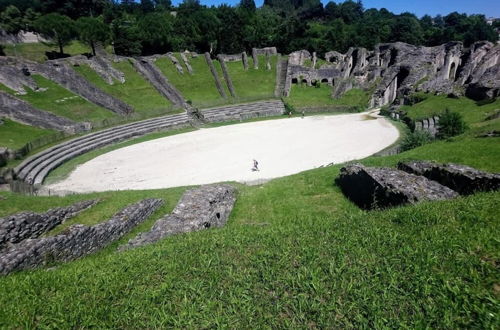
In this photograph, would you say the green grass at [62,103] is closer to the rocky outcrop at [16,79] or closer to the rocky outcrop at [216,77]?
the rocky outcrop at [16,79]

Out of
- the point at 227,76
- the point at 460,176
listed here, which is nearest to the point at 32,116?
the point at 227,76

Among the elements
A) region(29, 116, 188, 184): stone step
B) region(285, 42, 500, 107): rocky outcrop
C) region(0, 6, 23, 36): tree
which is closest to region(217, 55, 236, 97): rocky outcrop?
region(285, 42, 500, 107): rocky outcrop

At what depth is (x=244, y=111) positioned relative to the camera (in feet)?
149

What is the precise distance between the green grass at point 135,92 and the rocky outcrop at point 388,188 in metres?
32.9

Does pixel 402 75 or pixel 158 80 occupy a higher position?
pixel 158 80

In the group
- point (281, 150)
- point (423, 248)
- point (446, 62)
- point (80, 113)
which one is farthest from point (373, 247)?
point (446, 62)

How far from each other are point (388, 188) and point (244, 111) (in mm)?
34908

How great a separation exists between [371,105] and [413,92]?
19.8 feet

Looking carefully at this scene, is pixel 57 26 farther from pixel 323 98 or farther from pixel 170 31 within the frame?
pixel 323 98

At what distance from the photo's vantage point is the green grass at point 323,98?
47938mm

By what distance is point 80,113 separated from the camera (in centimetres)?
3772

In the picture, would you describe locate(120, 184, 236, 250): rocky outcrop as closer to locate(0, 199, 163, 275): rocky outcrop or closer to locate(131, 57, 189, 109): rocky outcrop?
locate(0, 199, 163, 275): rocky outcrop

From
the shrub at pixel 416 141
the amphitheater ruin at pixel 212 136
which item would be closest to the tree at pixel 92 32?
the amphitheater ruin at pixel 212 136

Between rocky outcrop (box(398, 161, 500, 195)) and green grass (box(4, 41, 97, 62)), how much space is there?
227 ft
